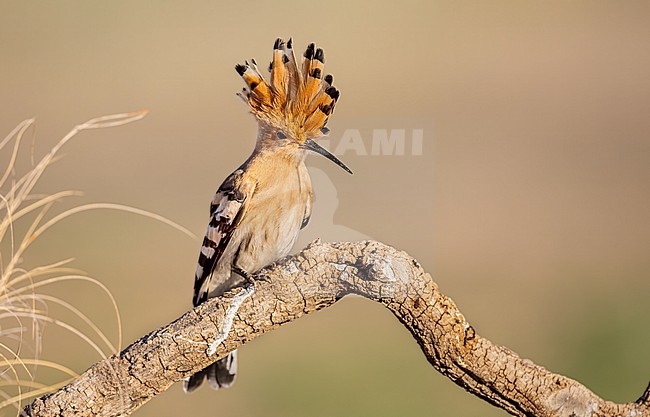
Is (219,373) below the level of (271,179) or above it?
below

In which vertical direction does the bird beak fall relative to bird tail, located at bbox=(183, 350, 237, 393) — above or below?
above

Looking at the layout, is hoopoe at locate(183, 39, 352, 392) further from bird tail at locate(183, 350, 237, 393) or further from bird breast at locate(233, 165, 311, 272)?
bird tail at locate(183, 350, 237, 393)

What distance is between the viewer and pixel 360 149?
1052 millimetres

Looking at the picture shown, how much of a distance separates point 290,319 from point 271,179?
17cm

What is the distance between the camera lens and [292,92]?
95cm

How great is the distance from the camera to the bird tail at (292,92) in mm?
931

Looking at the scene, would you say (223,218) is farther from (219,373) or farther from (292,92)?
(219,373)

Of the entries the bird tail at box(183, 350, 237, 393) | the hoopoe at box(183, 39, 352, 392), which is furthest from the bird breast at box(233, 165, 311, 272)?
A: the bird tail at box(183, 350, 237, 393)

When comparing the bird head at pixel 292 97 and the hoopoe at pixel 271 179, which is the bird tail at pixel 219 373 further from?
the bird head at pixel 292 97

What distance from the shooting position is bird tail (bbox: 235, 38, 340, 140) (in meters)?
0.93

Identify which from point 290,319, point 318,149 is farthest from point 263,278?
point 318,149

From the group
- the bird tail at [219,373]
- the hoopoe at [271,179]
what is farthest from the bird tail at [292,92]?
the bird tail at [219,373]

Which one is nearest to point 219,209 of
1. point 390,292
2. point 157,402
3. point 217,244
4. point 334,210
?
point 217,244

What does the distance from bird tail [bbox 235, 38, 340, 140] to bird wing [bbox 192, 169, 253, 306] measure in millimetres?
107
